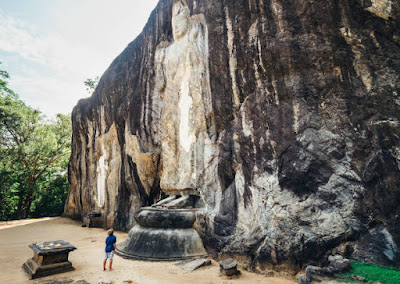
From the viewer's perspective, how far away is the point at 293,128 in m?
5.68

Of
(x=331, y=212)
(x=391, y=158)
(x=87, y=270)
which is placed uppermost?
(x=391, y=158)

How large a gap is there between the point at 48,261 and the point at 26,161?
1520 cm

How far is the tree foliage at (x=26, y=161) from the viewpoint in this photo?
1720cm

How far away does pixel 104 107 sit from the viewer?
47.4 feet

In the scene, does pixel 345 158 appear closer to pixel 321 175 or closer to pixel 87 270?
pixel 321 175

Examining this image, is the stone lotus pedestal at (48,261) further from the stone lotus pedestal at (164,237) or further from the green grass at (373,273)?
the green grass at (373,273)

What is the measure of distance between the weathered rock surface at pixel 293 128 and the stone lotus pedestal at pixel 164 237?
392 millimetres

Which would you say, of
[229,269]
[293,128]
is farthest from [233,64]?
[229,269]

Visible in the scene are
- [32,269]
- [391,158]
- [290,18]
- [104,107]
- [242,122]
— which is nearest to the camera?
[391,158]

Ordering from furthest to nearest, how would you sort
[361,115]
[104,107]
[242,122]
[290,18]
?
[104,107]
[242,122]
[290,18]
[361,115]

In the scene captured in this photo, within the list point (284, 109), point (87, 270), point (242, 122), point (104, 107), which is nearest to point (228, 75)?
point (242, 122)

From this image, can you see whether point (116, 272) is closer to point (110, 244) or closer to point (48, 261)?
point (110, 244)

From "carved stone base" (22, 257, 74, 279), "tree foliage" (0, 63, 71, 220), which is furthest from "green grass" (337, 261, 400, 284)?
"tree foliage" (0, 63, 71, 220)

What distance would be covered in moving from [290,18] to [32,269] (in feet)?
26.4
